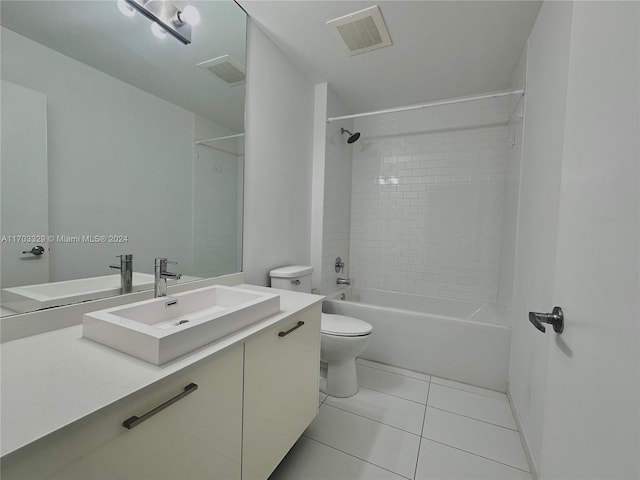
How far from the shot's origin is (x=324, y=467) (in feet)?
4.42

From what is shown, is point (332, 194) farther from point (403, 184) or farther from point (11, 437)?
point (11, 437)

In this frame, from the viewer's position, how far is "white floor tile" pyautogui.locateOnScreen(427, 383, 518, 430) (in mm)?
1721

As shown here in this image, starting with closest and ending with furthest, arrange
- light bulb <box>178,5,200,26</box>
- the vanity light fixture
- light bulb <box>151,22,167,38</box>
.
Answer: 1. the vanity light fixture
2. light bulb <box>151,22,167,38</box>
3. light bulb <box>178,5,200,26</box>

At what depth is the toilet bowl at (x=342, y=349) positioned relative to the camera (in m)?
1.80

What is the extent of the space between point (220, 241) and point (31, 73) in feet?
3.58

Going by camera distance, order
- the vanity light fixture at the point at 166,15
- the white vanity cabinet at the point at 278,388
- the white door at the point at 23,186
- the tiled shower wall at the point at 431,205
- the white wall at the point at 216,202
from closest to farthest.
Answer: the white door at the point at 23,186 < the white vanity cabinet at the point at 278,388 < the vanity light fixture at the point at 166,15 < the white wall at the point at 216,202 < the tiled shower wall at the point at 431,205

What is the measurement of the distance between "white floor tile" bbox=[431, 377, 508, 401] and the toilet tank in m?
1.25

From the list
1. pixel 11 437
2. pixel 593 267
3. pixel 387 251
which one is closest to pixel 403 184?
pixel 387 251

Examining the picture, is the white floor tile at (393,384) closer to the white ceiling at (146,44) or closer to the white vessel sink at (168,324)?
the white vessel sink at (168,324)

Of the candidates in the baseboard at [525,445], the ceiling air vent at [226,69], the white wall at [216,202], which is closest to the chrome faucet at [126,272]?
the white wall at [216,202]

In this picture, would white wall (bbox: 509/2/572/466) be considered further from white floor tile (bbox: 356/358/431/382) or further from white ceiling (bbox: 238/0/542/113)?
white floor tile (bbox: 356/358/431/382)

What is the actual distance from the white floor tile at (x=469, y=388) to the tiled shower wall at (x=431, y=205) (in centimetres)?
101

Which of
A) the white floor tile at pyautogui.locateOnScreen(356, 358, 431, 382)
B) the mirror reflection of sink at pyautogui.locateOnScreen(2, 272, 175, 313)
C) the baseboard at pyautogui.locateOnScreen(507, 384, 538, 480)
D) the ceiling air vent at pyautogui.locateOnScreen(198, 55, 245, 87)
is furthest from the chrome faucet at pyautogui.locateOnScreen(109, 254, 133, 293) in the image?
the baseboard at pyautogui.locateOnScreen(507, 384, 538, 480)

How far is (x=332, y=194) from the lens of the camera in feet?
9.46
